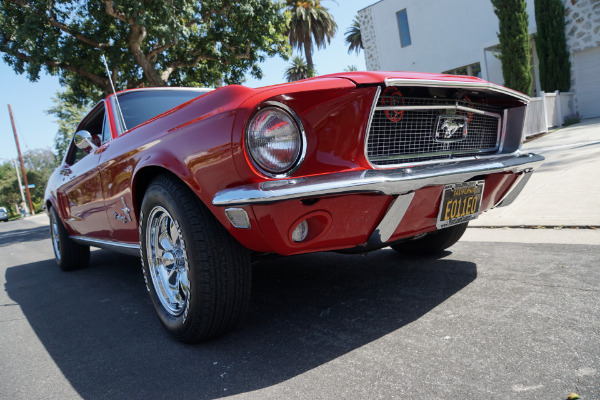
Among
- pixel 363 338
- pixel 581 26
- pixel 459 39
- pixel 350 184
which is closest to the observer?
pixel 350 184

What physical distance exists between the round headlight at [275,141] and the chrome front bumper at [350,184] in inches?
4.2

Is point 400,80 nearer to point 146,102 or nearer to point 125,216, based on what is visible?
point 125,216

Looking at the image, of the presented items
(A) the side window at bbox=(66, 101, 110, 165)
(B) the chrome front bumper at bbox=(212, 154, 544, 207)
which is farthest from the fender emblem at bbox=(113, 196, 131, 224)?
(B) the chrome front bumper at bbox=(212, 154, 544, 207)

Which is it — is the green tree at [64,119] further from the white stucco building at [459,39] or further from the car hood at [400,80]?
the car hood at [400,80]

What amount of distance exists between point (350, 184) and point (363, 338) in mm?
779

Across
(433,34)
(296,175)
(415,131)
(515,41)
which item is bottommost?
(296,175)

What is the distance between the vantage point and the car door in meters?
3.27

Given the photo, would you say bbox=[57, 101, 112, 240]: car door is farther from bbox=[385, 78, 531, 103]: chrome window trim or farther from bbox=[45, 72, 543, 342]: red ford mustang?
bbox=[385, 78, 531, 103]: chrome window trim

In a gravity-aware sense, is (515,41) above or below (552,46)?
above

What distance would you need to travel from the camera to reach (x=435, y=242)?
3.24m

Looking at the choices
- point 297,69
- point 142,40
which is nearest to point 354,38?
point 297,69

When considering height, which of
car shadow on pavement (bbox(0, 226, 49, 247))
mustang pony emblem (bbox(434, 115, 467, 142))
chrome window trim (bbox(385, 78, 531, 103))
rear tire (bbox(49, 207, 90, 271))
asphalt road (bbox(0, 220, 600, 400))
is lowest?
asphalt road (bbox(0, 220, 600, 400))

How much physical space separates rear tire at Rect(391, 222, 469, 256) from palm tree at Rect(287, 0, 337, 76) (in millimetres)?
27039

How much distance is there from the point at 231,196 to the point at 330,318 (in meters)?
0.97
